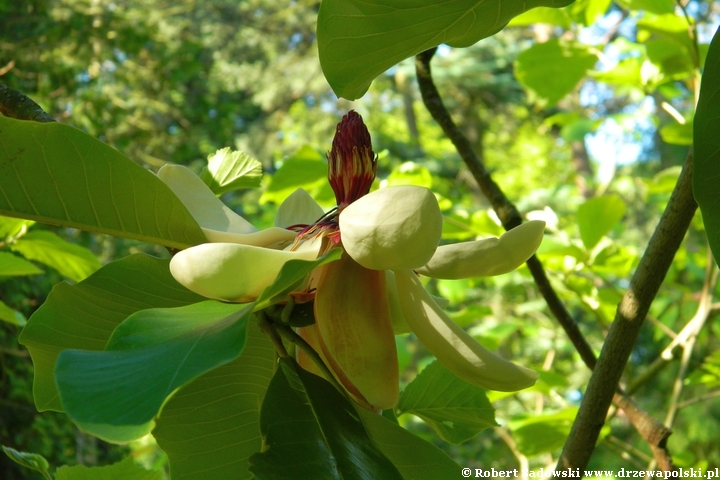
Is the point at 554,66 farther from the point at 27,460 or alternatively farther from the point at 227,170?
the point at 27,460

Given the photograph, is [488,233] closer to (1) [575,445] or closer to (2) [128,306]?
(1) [575,445]

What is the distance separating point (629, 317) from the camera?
1.54 feet

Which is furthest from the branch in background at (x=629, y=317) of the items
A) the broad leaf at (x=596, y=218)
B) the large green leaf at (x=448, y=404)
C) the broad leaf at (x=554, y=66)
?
the broad leaf at (x=554, y=66)

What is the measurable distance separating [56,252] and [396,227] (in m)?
0.79

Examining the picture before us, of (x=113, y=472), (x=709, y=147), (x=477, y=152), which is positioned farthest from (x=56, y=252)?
(x=477, y=152)

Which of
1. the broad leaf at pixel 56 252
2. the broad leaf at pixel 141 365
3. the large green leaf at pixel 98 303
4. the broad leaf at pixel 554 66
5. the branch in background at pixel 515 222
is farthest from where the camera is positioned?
the broad leaf at pixel 554 66

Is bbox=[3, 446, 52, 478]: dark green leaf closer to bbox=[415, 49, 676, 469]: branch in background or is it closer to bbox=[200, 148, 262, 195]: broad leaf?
bbox=[200, 148, 262, 195]: broad leaf

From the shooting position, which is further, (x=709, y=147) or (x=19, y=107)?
(x=19, y=107)

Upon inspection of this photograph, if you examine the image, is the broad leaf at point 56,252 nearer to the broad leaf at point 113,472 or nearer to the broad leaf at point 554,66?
the broad leaf at point 113,472

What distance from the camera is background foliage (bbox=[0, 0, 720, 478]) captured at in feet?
3.58

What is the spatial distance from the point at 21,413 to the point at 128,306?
2.77 meters

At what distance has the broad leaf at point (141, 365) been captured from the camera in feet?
0.85

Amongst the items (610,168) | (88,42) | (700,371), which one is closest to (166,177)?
(700,371)

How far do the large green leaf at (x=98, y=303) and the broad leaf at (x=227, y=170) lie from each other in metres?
0.17
